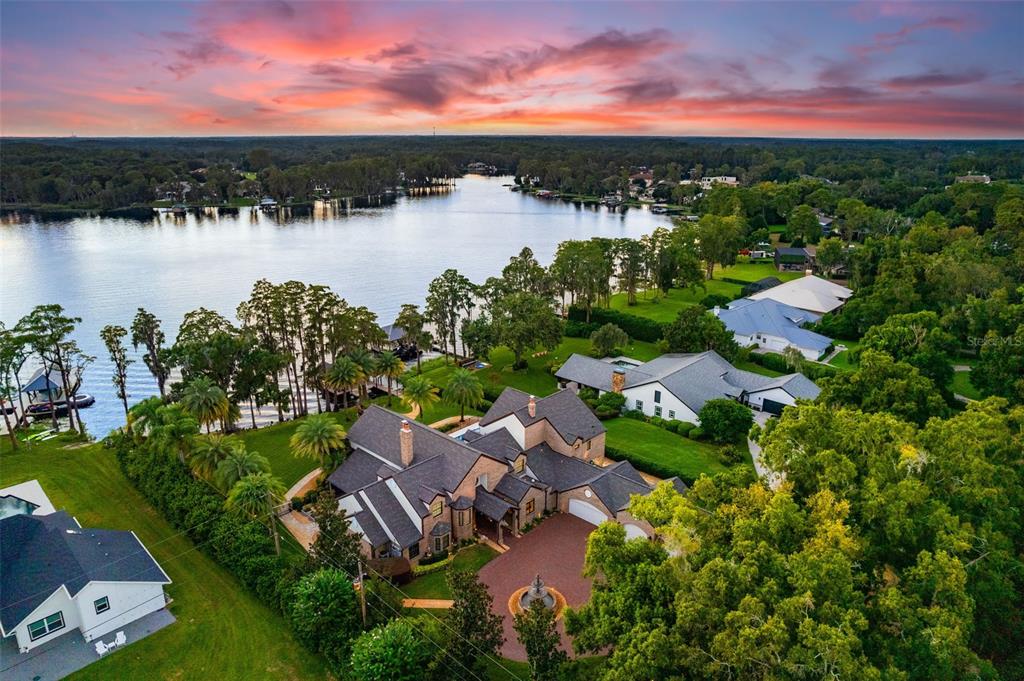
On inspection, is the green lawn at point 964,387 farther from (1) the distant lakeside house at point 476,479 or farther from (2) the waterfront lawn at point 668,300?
(1) the distant lakeside house at point 476,479

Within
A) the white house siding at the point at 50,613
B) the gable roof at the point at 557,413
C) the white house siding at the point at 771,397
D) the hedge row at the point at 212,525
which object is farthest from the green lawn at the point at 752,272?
the white house siding at the point at 50,613

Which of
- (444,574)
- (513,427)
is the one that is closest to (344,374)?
(513,427)

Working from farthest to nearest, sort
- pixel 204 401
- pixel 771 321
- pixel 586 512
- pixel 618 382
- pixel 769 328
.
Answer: pixel 771 321 < pixel 769 328 < pixel 618 382 < pixel 204 401 < pixel 586 512

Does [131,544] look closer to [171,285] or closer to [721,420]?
[721,420]

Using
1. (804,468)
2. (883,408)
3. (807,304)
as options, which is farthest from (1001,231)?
(804,468)

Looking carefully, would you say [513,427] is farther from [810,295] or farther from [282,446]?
[810,295]
